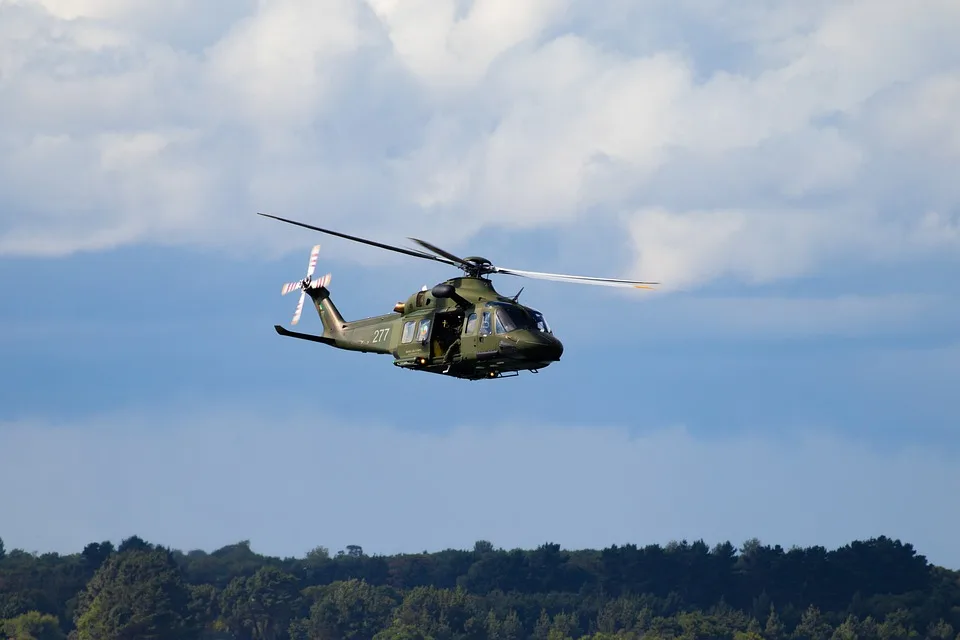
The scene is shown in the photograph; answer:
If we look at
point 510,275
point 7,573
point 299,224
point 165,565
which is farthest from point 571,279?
point 7,573

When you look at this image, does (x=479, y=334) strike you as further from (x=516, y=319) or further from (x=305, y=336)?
(x=305, y=336)

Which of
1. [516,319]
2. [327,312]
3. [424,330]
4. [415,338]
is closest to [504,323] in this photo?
[516,319]

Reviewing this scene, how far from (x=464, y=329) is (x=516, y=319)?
2.39 meters

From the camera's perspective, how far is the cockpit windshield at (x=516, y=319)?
5594 cm

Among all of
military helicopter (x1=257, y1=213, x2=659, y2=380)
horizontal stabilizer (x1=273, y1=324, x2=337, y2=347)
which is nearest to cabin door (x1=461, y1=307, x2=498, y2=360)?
military helicopter (x1=257, y1=213, x2=659, y2=380)

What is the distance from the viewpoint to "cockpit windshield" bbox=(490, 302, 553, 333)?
5594 cm

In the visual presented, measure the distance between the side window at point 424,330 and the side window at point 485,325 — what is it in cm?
310

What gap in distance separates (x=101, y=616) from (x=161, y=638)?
304 inches

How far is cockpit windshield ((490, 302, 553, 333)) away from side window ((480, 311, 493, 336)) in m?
0.37

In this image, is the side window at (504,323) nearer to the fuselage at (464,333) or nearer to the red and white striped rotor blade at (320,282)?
the fuselage at (464,333)

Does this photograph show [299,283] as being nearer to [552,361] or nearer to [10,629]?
[552,361]

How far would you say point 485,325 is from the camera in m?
56.6

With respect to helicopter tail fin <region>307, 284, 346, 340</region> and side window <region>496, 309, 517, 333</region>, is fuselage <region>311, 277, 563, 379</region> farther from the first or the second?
helicopter tail fin <region>307, 284, 346, 340</region>

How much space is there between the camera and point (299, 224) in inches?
2231
